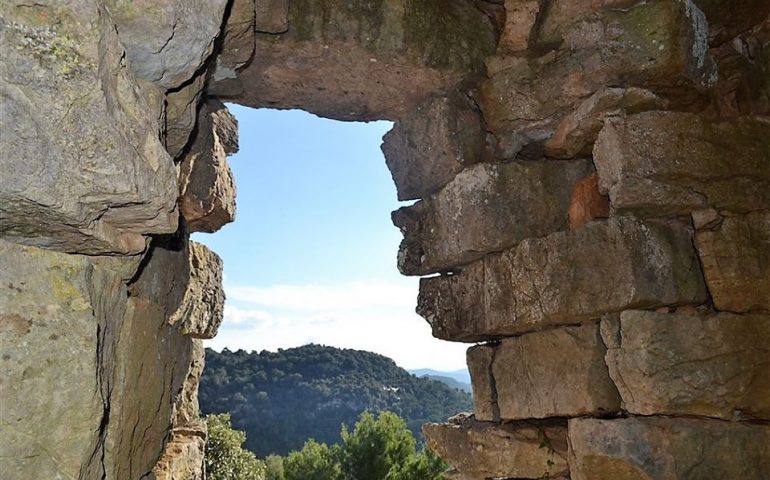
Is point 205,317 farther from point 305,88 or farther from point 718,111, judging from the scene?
point 718,111

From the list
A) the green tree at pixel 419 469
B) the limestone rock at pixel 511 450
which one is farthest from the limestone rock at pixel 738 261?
the green tree at pixel 419 469

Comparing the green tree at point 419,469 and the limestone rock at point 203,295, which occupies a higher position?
the limestone rock at point 203,295

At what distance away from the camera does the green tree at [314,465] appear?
1961cm

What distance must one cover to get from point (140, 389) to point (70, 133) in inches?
30.9

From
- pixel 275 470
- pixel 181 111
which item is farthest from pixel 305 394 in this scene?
pixel 181 111

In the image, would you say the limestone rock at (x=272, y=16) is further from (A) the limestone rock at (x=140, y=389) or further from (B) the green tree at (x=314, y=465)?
(B) the green tree at (x=314, y=465)

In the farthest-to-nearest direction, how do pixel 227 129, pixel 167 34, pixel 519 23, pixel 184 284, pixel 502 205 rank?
pixel 227 129 → pixel 519 23 → pixel 502 205 → pixel 184 284 → pixel 167 34

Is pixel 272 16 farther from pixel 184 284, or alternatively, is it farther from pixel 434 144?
pixel 184 284

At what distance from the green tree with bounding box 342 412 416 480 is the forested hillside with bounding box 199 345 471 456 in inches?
568

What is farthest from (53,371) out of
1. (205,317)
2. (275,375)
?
(275,375)

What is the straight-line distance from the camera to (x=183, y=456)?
2.64 meters

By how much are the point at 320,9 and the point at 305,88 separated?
398mm

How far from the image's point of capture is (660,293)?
2336 millimetres

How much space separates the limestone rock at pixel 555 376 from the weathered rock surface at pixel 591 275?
0.23 feet
